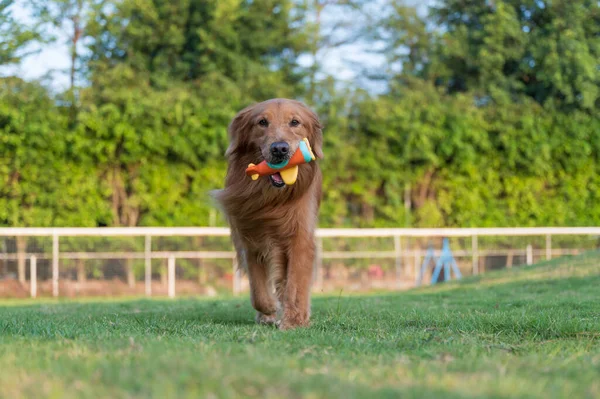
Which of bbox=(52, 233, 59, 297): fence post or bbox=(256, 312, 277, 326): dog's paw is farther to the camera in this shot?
bbox=(52, 233, 59, 297): fence post

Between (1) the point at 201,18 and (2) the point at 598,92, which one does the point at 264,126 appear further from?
(2) the point at 598,92

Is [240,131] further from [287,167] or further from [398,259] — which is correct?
[398,259]

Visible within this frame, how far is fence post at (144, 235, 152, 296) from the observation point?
1688 centimetres

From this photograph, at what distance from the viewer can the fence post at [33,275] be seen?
16141mm

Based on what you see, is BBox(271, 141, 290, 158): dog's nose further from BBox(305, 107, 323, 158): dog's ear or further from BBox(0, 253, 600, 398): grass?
BBox(0, 253, 600, 398): grass

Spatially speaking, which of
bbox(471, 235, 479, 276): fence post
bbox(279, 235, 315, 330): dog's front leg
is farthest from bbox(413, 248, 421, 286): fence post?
bbox(279, 235, 315, 330): dog's front leg

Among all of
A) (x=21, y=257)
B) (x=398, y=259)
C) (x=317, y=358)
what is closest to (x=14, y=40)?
(x=21, y=257)

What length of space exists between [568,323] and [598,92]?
17367 millimetres

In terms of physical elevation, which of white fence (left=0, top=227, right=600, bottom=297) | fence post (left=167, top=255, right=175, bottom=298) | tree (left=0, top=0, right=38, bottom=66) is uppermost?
tree (left=0, top=0, right=38, bottom=66)

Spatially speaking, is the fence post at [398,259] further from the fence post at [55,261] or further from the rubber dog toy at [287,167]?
the rubber dog toy at [287,167]

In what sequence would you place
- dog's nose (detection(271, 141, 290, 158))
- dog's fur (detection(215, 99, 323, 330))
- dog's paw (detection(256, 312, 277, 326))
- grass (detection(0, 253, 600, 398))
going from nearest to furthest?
grass (detection(0, 253, 600, 398)) < dog's nose (detection(271, 141, 290, 158)) < dog's fur (detection(215, 99, 323, 330)) < dog's paw (detection(256, 312, 277, 326))

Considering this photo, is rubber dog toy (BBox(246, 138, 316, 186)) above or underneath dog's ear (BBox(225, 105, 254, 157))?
underneath

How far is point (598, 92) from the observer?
66.9 ft

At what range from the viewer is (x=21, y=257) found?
1623 centimetres
